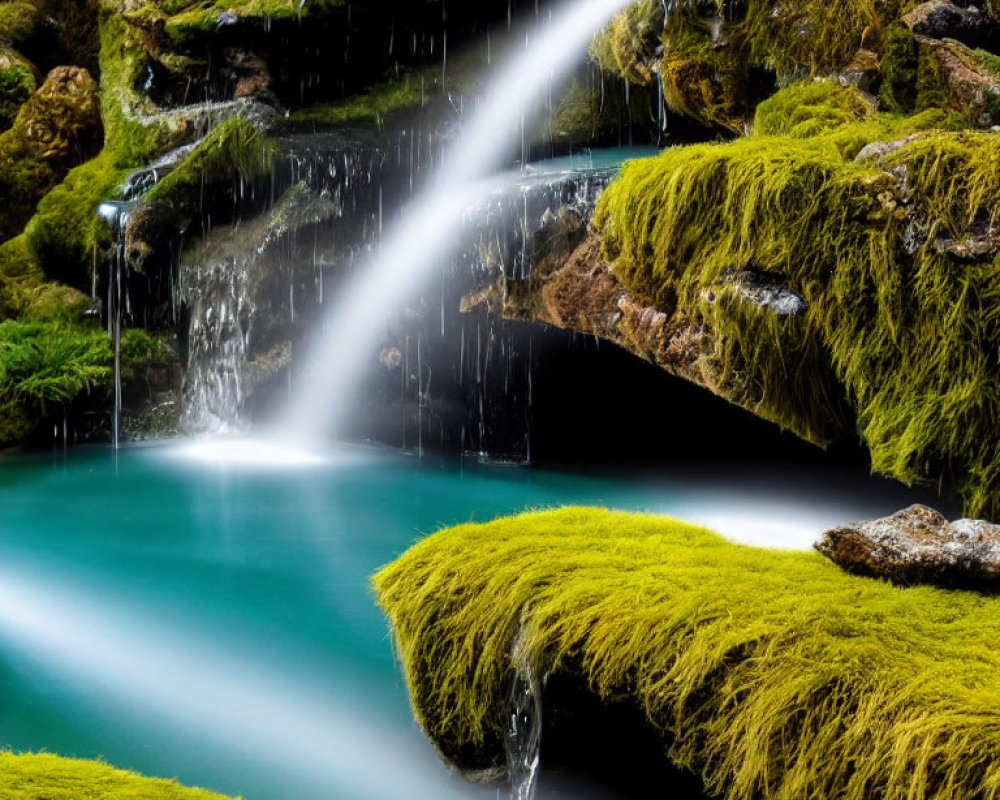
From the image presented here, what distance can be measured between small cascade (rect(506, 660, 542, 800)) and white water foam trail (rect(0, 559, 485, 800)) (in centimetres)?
29

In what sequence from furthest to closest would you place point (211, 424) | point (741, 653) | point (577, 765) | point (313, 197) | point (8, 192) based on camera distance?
point (8, 192), point (211, 424), point (313, 197), point (577, 765), point (741, 653)

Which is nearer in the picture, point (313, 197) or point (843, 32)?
point (843, 32)

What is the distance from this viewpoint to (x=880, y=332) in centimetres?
418

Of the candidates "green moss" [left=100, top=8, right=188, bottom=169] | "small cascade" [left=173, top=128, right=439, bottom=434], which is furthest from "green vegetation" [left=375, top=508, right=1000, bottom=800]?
"green moss" [left=100, top=8, right=188, bottom=169]

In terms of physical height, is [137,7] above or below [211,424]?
above

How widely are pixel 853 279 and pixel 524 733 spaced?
2585 millimetres

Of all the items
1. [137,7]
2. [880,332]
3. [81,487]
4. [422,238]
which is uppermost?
[137,7]

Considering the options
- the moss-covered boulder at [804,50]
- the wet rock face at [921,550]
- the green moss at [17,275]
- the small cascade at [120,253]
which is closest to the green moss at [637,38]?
the moss-covered boulder at [804,50]

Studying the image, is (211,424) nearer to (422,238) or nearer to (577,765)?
(422,238)

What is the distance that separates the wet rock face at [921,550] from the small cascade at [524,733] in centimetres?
110

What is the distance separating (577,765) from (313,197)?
8.16 m

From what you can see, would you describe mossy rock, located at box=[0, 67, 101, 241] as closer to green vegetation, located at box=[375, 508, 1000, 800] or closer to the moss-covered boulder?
the moss-covered boulder

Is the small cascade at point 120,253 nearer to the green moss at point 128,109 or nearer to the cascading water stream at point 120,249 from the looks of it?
the cascading water stream at point 120,249

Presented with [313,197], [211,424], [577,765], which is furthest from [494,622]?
[211,424]
